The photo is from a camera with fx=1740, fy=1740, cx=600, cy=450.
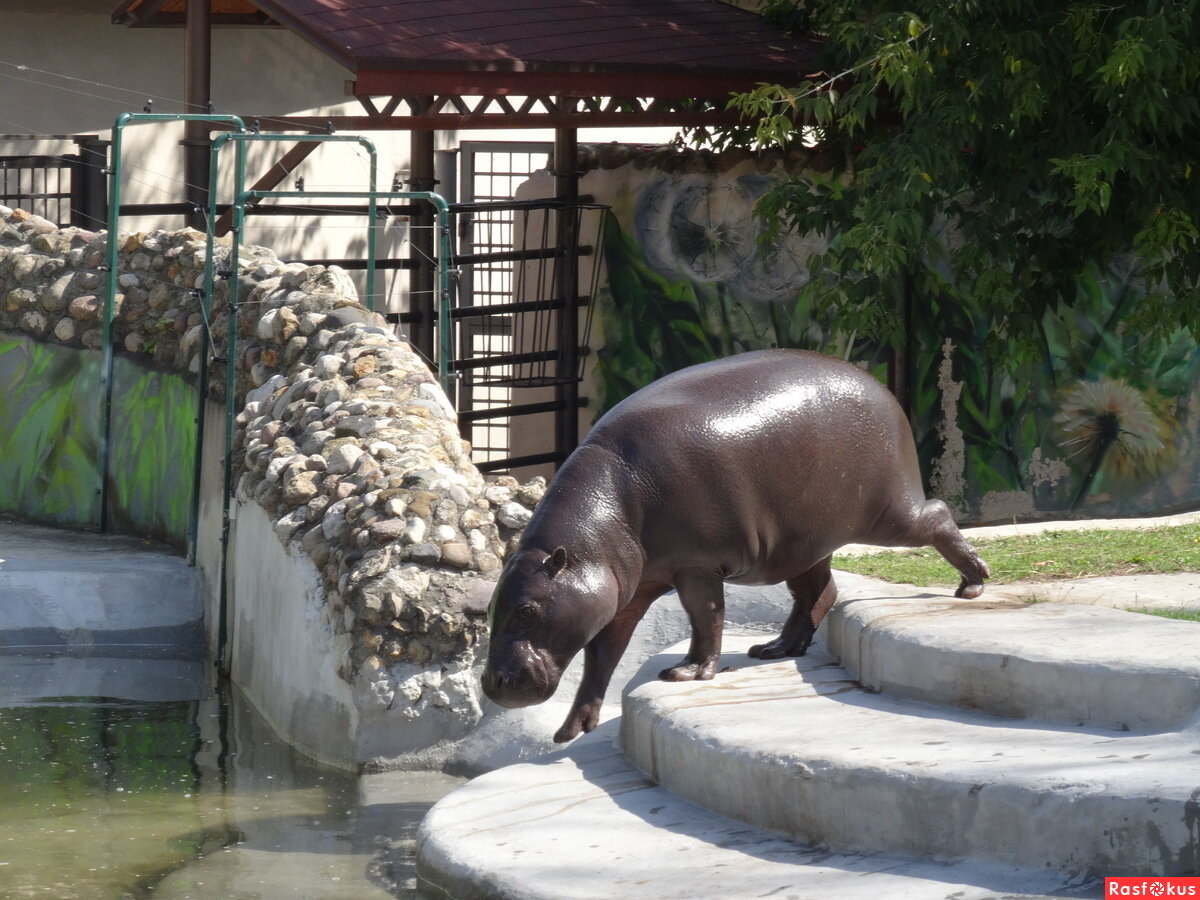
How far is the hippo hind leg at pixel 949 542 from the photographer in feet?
20.2

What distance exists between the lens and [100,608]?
9203 mm

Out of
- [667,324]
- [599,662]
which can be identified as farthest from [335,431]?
[667,324]

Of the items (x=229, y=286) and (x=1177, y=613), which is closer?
(x=1177, y=613)

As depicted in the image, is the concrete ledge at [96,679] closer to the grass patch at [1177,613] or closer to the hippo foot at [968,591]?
the hippo foot at [968,591]

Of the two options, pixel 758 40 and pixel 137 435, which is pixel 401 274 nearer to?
pixel 758 40

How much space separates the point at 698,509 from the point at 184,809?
2.28 meters

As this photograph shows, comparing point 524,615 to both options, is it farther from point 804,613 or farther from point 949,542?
point 949,542

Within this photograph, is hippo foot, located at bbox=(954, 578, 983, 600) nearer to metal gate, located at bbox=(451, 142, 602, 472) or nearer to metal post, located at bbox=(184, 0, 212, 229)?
metal gate, located at bbox=(451, 142, 602, 472)

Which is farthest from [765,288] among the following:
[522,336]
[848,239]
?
[848,239]

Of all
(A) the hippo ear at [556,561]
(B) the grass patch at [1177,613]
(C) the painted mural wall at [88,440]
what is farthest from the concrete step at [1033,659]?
(C) the painted mural wall at [88,440]

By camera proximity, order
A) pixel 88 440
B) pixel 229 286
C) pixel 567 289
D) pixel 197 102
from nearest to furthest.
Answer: pixel 229 286
pixel 88 440
pixel 197 102
pixel 567 289

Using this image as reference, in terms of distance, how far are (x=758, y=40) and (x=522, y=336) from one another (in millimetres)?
2771

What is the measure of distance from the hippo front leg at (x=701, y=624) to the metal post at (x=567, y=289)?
6.64 meters

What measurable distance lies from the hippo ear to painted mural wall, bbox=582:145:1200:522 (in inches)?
239
